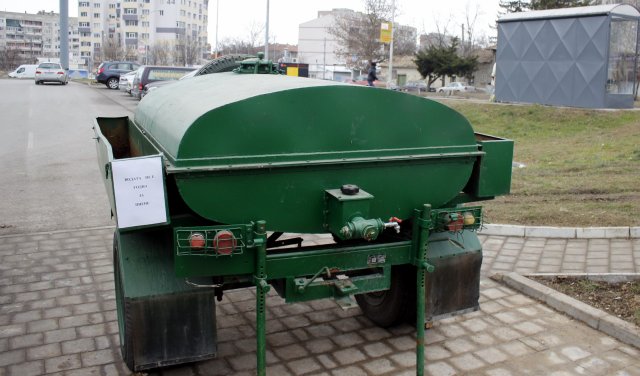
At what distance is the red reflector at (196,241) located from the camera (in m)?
3.40

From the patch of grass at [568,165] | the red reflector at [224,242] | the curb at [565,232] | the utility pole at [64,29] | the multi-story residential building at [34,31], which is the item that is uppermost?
the multi-story residential building at [34,31]

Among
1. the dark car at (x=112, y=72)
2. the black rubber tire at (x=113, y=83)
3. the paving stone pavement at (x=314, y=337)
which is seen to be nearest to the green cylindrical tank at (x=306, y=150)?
the paving stone pavement at (x=314, y=337)

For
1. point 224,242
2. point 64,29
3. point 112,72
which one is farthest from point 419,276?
point 64,29

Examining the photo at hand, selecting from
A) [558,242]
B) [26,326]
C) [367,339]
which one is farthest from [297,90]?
[558,242]

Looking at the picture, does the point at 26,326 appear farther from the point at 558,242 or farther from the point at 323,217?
the point at 558,242

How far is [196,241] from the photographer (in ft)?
11.2

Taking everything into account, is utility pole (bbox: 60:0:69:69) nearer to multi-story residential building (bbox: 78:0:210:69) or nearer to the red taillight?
multi-story residential building (bbox: 78:0:210:69)

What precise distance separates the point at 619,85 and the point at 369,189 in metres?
19.7

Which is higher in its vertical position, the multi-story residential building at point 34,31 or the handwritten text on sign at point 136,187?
the multi-story residential building at point 34,31

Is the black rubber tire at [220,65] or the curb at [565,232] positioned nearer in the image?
the black rubber tire at [220,65]

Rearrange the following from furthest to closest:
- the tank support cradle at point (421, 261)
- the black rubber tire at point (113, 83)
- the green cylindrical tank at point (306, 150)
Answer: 1. the black rubber tire at point (113, 83)
2. the tank support cradle at point (421, 261)
3. the green cylindrical tank at point (306, 150)

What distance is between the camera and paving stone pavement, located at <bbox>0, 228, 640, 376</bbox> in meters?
4.36

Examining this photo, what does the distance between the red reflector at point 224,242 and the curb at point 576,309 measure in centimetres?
310

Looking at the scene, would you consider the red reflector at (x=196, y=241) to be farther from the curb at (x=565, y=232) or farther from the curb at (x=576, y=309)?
the curb at (x=565, y=232)
